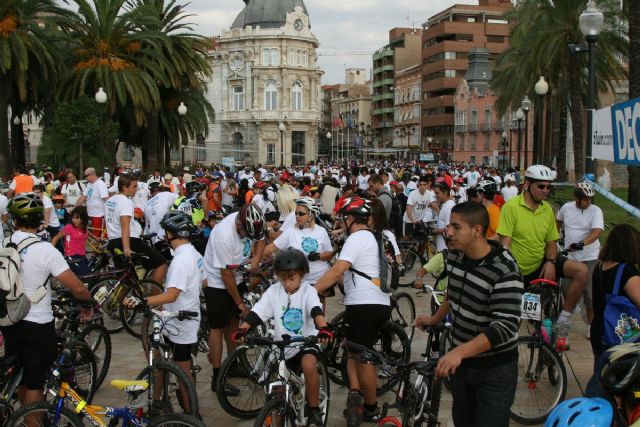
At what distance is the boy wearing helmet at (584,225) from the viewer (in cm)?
848

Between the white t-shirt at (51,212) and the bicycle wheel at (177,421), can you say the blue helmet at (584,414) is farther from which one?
the white t-shirt at (51,212)

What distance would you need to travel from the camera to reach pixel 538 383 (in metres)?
6.38

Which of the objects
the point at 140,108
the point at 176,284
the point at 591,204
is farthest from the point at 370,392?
the point at 140,108

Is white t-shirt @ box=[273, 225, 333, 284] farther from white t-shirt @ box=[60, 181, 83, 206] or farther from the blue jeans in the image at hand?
white t-shirt @ box=[60, 181, 83, 206]

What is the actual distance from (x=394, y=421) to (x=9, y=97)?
116ft

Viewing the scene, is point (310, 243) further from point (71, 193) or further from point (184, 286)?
point (71, 193)

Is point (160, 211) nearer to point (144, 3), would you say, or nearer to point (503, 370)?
point (503, 370)

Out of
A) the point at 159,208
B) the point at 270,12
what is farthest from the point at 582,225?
the point at 270,12

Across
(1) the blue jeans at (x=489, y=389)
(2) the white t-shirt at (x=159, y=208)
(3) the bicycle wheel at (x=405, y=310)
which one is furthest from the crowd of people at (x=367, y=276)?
(3) the bicycle wheel at (x=405, y=310)

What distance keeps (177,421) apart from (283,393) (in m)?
0.73

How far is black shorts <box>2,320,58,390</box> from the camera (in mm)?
5129

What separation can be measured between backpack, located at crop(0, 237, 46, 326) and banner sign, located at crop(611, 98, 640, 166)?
15.7 ft

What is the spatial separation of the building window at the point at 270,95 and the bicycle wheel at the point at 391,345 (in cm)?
8503

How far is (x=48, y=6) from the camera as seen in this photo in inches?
1282
